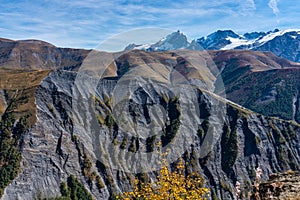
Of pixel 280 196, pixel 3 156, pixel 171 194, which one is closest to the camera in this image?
pixel 280 196

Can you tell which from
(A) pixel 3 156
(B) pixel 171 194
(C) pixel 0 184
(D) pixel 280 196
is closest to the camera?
(D) pixel 280 196

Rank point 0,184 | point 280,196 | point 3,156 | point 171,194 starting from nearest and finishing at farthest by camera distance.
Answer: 1. point 280,196
2. point 171,194
3. point 0,184
4. point 3,156

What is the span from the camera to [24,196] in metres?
186

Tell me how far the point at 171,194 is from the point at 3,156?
198011 mm

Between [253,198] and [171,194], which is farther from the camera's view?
[171,194]

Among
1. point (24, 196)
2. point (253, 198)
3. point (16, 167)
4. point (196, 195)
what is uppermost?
point (253, 198)

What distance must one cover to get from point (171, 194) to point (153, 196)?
3.87 ft

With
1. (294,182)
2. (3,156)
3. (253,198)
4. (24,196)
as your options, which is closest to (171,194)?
(253,198)

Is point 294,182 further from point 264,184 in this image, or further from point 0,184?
point 0,184

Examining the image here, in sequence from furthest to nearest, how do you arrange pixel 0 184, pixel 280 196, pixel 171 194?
1. pixel 0 184
2. pixel 171 194
3. pixel 280 196

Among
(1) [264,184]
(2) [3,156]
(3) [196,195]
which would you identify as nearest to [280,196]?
(1) [264,184]

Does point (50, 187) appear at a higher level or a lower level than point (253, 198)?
lower

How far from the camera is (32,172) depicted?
194875 mm

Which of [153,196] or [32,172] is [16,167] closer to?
[32,172]
